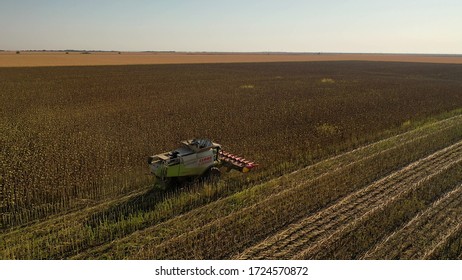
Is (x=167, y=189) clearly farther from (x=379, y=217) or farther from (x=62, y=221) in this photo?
(x=379, y=217)

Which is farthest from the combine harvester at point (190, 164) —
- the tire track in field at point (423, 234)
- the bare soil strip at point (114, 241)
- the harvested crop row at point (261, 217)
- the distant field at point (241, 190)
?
the tire track in field at point (423, 234)

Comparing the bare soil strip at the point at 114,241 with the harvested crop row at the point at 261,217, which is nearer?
the harvested crop row at the point at 261,217

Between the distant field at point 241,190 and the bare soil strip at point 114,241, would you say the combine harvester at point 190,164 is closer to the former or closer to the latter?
the distant field at point 241,190

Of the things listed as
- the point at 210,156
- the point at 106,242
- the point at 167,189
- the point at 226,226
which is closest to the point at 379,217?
the point at 226,226

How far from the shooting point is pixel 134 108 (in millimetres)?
19984

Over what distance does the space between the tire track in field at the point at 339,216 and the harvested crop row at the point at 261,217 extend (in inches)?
10.5

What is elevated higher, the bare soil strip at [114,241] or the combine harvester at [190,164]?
the combine harvester at [190,164]

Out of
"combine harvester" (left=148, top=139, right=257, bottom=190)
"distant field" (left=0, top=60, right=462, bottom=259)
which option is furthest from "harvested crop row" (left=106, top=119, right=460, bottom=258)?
"combine harvester" (left=148, top=139, right=257, bottom=190)

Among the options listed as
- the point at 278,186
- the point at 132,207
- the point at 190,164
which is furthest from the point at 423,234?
the point at 132,207

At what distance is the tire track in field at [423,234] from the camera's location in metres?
6.16

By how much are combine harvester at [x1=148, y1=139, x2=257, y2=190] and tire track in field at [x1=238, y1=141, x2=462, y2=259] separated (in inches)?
106

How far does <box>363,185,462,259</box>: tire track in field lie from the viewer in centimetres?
616

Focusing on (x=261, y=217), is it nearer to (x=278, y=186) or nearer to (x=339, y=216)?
(x=339, y=216)

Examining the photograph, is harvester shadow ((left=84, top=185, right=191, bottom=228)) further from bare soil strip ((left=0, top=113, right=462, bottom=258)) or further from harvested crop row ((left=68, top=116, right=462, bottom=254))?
harvested crop row ((left=68, top=116, right=462, bottom=254))
